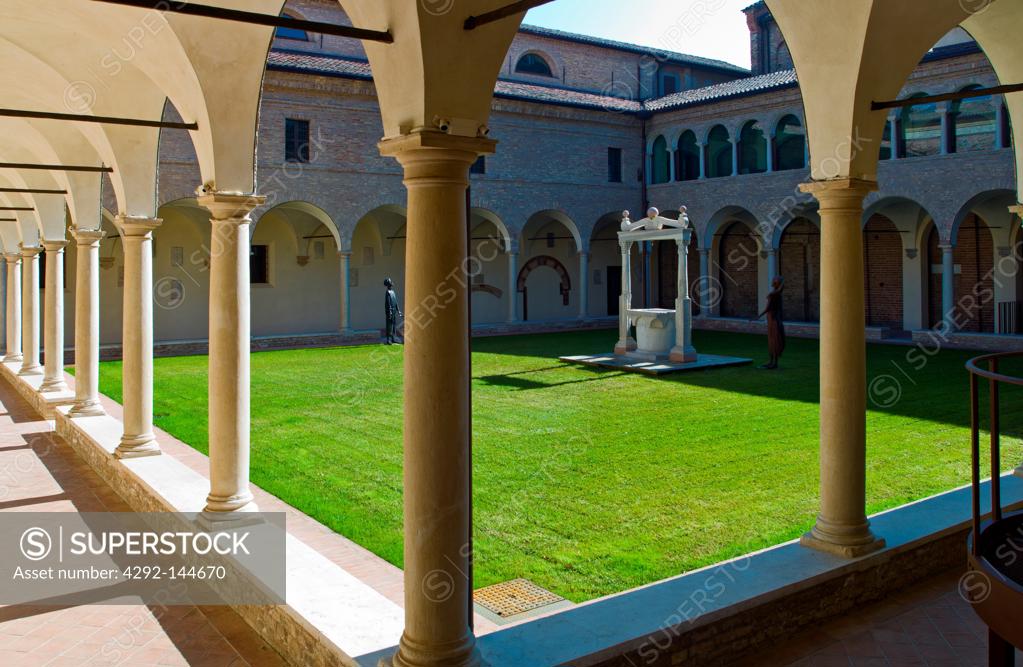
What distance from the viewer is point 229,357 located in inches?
252

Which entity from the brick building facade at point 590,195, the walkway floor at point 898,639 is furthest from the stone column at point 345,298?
the walkway floor at point 898,639

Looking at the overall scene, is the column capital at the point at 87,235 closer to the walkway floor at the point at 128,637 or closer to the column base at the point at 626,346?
the walkway floor at the point at 128,637

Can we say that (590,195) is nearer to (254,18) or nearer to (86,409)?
(86,409)

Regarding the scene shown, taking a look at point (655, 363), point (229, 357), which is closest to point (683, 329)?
point (655, 363)

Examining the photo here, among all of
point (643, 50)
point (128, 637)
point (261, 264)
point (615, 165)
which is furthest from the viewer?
point (643, 50)

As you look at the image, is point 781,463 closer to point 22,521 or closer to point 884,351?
point 22,521

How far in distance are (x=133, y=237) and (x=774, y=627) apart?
7173 mm

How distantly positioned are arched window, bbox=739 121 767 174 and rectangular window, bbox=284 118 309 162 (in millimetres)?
13400

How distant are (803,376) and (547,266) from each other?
16436 mm

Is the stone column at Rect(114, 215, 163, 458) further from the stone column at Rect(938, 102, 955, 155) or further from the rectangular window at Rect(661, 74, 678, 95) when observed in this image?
the rectangular window at Rect(661, 74, 678, 95)

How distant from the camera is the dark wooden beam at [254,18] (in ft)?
13.2

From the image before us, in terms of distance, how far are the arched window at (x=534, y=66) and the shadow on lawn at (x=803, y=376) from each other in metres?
11.6

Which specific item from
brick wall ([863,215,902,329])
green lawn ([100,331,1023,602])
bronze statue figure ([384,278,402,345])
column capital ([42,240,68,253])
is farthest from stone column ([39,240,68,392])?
brick wall ([863,215,902,329])

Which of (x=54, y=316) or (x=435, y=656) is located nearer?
(x=435, y=656)
